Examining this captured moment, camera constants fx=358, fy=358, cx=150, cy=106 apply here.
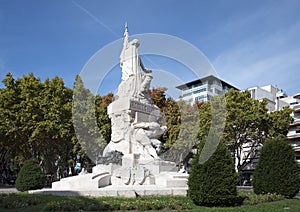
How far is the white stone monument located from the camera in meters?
14.7

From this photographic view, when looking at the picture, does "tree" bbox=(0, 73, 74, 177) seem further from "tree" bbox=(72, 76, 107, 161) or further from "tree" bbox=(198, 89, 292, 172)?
"tree" bbox=(198, 89, 292, 172)

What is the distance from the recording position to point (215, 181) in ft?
36.9

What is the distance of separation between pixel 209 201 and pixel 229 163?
1435mm

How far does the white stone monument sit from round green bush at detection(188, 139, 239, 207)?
9.13 feet

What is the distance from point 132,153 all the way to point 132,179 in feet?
5.23

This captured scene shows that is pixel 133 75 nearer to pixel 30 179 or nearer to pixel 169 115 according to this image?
pixel 30 179

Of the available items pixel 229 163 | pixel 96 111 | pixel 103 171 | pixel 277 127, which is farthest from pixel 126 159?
pixel 277 127

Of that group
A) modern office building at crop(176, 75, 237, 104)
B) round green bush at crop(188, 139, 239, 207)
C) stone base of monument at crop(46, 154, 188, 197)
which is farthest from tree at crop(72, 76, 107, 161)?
round green bush at crop(188, 139, 239, 207)

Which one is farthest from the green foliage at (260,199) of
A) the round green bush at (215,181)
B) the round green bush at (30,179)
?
the round green bush at (30,179)

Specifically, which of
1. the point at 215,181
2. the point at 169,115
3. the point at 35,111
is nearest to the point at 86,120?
the point at 35,111

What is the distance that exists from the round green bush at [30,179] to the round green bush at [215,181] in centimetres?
993

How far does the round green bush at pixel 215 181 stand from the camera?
1116 centimetres

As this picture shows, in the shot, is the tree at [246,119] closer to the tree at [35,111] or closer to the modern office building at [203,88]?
the modern office building at [203,88]

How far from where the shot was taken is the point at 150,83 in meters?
19.0
